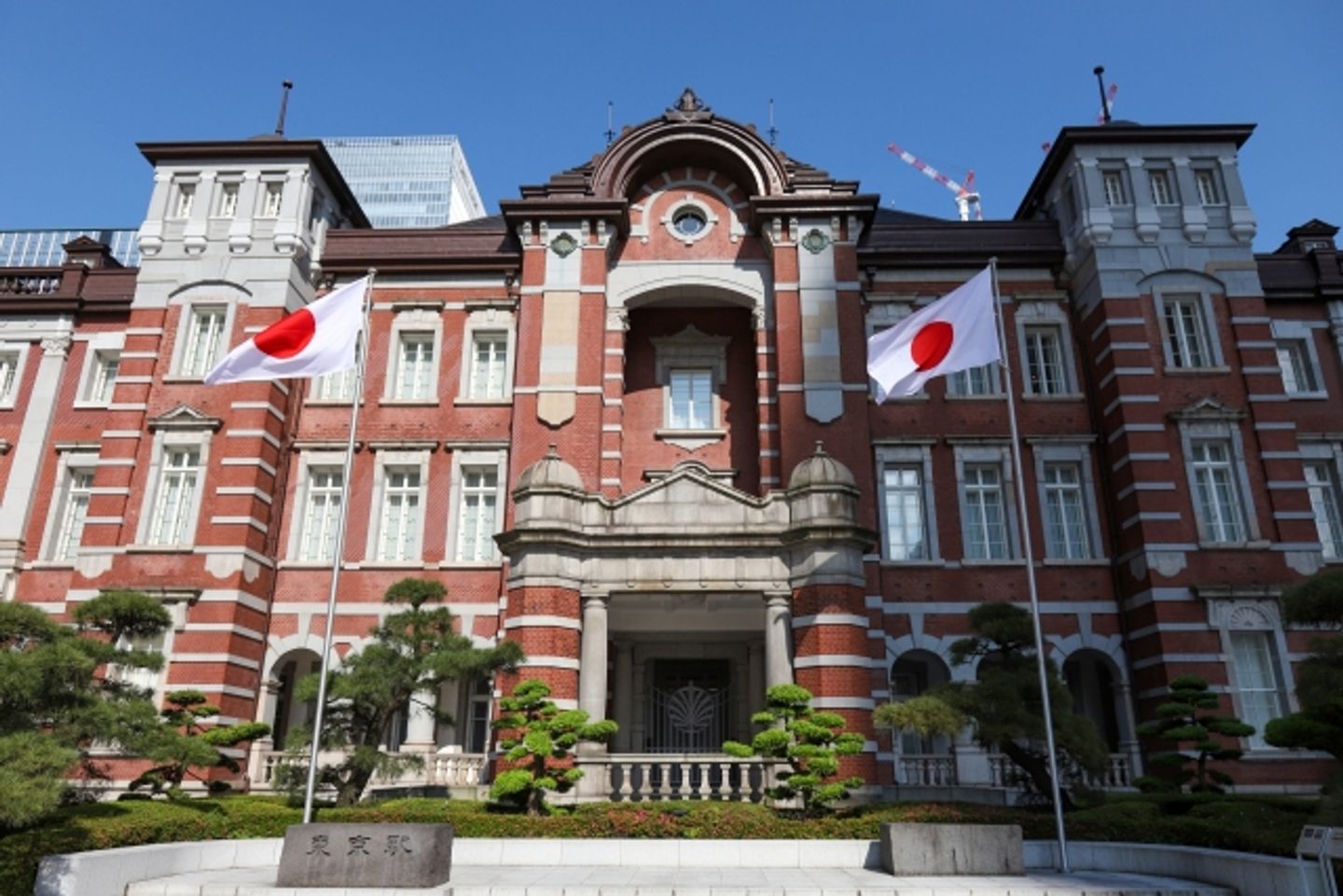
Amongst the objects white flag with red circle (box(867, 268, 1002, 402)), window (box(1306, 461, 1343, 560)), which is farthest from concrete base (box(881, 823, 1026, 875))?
window (box(1306, 461, 1343, 560))

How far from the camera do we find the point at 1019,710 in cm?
1362

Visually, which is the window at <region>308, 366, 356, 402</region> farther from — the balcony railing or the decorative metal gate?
the balcony railing

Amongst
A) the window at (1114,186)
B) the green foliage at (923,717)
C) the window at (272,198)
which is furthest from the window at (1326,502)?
the window at (272,198)

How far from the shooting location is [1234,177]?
71.1 ft

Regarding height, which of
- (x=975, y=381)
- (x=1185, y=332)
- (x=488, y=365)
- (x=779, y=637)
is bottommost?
(x=779, y=637)

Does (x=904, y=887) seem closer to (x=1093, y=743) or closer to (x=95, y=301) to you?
(x=1093, y=743)

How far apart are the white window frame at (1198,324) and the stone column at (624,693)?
13.4 metres

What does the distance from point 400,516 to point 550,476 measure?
6315mm

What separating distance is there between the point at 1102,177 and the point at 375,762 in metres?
20.0

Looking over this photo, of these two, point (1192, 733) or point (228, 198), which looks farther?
point (228, 198)

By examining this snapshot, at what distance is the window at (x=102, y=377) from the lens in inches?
893

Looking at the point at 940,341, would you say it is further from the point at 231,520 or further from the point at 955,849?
the point at 231,520

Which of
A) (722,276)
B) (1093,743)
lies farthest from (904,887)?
(722,276)

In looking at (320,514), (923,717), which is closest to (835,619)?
(923,717)
